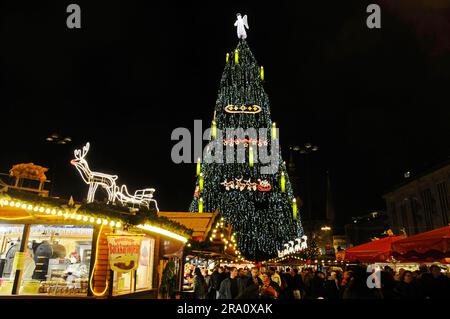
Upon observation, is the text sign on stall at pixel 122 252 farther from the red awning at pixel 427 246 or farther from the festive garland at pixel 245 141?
the festive garland at pixel 245 141

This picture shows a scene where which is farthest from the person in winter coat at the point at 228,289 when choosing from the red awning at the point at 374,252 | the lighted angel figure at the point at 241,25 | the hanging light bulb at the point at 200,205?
the lighted angel figure at the point at 241,25

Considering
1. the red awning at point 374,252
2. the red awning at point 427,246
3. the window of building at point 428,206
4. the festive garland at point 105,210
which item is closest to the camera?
the red awning at point 427,246

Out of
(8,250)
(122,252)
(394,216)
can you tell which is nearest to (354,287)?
(122,252)

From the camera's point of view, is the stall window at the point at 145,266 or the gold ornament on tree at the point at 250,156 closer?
A: the stall window at the point at 145,266

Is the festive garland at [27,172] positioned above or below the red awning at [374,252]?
above

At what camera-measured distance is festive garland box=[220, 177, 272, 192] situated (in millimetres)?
33469

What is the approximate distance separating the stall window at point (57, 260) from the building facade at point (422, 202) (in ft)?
127

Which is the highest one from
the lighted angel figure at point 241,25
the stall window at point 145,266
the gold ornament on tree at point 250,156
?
the lighted angel figure at point 241,25

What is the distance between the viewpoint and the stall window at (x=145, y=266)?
11.9 m

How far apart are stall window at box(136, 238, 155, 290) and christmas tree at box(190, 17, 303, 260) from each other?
635 inches

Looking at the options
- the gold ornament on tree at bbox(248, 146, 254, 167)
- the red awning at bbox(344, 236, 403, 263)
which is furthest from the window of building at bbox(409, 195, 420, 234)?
the red awning at bbox(344, 236, 403, 263)

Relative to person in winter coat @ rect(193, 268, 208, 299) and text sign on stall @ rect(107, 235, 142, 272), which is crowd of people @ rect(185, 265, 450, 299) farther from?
text sign on stall @ rect(107, 235, 142, 272)

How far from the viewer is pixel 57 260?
996cm
